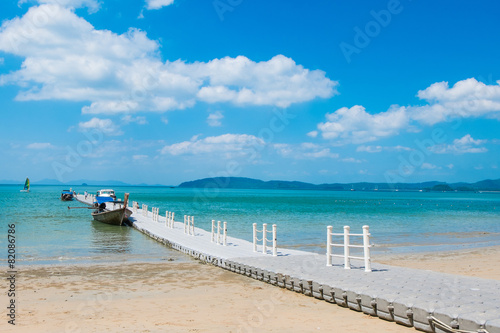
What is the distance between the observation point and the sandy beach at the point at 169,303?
814cm

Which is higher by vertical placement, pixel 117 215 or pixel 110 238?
pixel 117 215

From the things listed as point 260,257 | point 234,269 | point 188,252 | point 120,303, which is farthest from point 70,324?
point 188,252

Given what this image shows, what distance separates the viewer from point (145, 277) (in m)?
13.8

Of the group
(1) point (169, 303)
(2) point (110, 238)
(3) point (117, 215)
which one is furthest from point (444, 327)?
(3) point (117, 215)

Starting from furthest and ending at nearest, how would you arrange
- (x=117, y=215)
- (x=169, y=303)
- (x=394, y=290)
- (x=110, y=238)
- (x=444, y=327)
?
1. (x=117, y=215)
2. (x=110, y=238)
3. (x=169, y=303)
4. (x=394, y=290)
5. (x=444, y=327)

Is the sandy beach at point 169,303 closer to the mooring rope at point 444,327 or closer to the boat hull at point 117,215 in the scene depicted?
the mooring rope at point 444,327

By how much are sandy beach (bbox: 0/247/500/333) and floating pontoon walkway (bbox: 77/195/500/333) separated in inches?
9.3

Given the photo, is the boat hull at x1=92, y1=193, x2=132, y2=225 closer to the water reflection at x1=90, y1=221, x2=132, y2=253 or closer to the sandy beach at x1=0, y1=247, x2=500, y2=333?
the water reflection at x1=90, y1=221, x2=132, y2=253

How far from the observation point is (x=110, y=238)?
87.7 feet

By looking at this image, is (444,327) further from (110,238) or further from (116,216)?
(116,216)

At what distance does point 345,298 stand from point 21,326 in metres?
6.29

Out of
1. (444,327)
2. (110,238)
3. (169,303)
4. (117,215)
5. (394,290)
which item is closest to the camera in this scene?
(444,327)

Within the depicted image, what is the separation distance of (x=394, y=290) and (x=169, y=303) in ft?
16.3

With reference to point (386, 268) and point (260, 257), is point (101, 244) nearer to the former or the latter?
point (260, 257)
